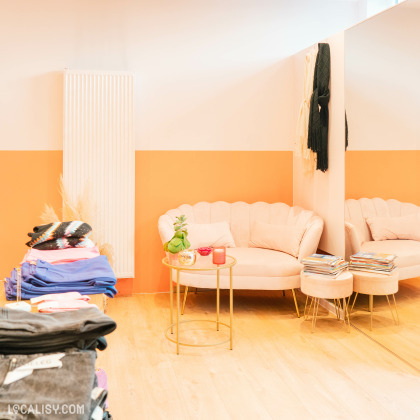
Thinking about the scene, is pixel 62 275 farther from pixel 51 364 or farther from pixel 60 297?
pixel 51 364

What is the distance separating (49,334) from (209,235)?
129 inches

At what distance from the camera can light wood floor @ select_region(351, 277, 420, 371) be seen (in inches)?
130

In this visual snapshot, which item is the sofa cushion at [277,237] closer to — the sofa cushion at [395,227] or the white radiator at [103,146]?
the sofa cushion at [395,227]

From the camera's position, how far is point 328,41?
4.30m

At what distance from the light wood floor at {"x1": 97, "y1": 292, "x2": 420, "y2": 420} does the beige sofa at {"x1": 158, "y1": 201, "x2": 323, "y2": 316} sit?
1.03 feet

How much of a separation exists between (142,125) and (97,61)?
715mm

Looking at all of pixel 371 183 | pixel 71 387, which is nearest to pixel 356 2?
pixel 371 183

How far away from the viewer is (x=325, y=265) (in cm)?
377

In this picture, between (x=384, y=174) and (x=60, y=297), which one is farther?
(x=384, y=174)

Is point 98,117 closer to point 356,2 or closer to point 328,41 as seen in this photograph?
point 328,41

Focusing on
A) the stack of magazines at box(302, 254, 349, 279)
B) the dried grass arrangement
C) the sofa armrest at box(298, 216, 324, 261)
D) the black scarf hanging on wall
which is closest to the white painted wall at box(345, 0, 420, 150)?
the black scarf hanging on wall

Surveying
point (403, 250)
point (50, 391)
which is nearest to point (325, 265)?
point (403, 250)

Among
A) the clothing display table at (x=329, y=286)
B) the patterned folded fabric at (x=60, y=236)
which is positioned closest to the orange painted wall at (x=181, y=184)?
the clothing display table at (x=329, y=286)

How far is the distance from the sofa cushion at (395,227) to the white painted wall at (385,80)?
0.48 m
